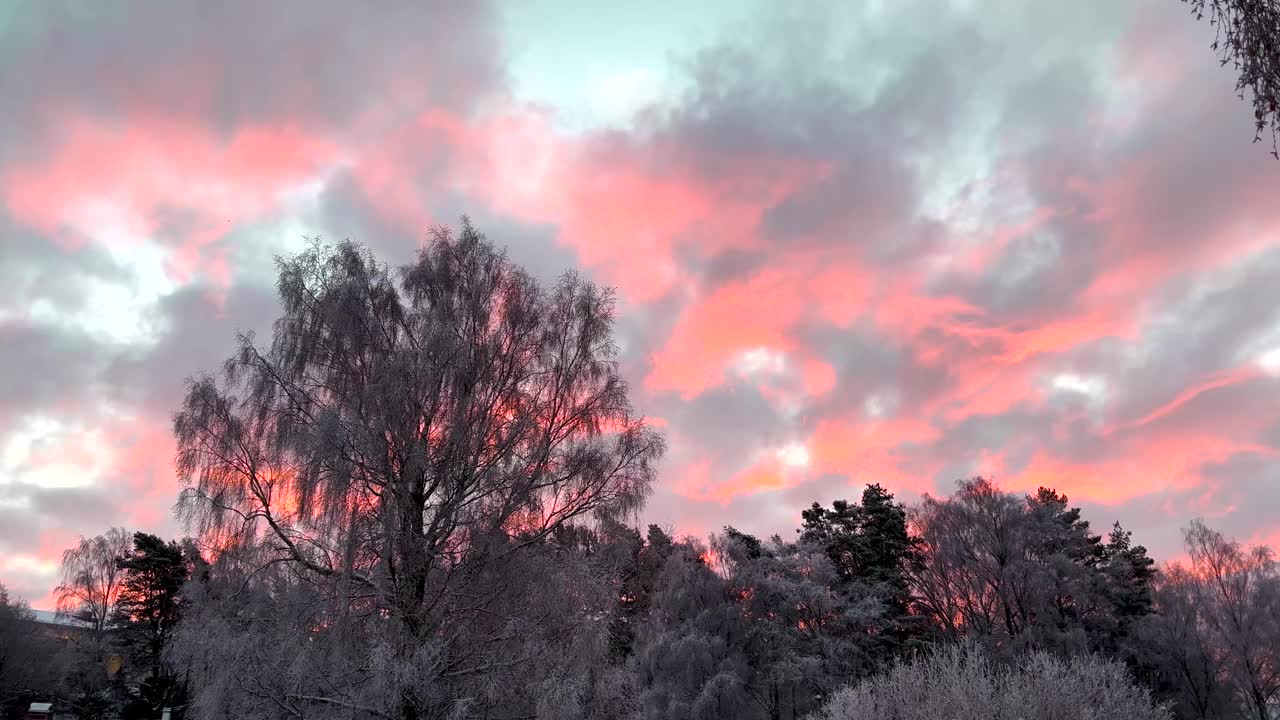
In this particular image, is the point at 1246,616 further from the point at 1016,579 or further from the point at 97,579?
the point at 97,579

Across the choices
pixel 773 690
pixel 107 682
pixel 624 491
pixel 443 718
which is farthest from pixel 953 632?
pixel 107 682

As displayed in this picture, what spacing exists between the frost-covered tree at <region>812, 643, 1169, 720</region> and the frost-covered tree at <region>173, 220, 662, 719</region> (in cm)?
578

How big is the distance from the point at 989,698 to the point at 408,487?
1184 cm

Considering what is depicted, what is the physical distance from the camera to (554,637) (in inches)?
650

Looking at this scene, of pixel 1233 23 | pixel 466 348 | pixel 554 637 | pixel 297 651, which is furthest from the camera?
pixel 466 348

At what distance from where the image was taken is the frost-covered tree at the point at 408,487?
49.7 ft

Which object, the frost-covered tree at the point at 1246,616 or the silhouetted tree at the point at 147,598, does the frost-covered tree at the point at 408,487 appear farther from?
the frost-covered tree at the point at 1246,616

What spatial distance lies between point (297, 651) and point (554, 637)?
196 inches

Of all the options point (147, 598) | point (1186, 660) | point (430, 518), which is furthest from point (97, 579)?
point (1186, 660)

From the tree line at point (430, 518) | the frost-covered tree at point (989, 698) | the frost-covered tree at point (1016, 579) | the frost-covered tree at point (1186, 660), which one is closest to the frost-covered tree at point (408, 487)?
the tree line at point (430, 518)

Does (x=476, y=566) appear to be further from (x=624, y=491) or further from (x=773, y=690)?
(x=773, y=690)

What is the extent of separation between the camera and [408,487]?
16.6 meters

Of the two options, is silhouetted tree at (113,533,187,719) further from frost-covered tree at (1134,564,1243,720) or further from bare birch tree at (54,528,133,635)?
frost-covered tree at (1134,564,1243,720)

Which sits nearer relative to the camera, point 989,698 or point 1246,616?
point 989,698
